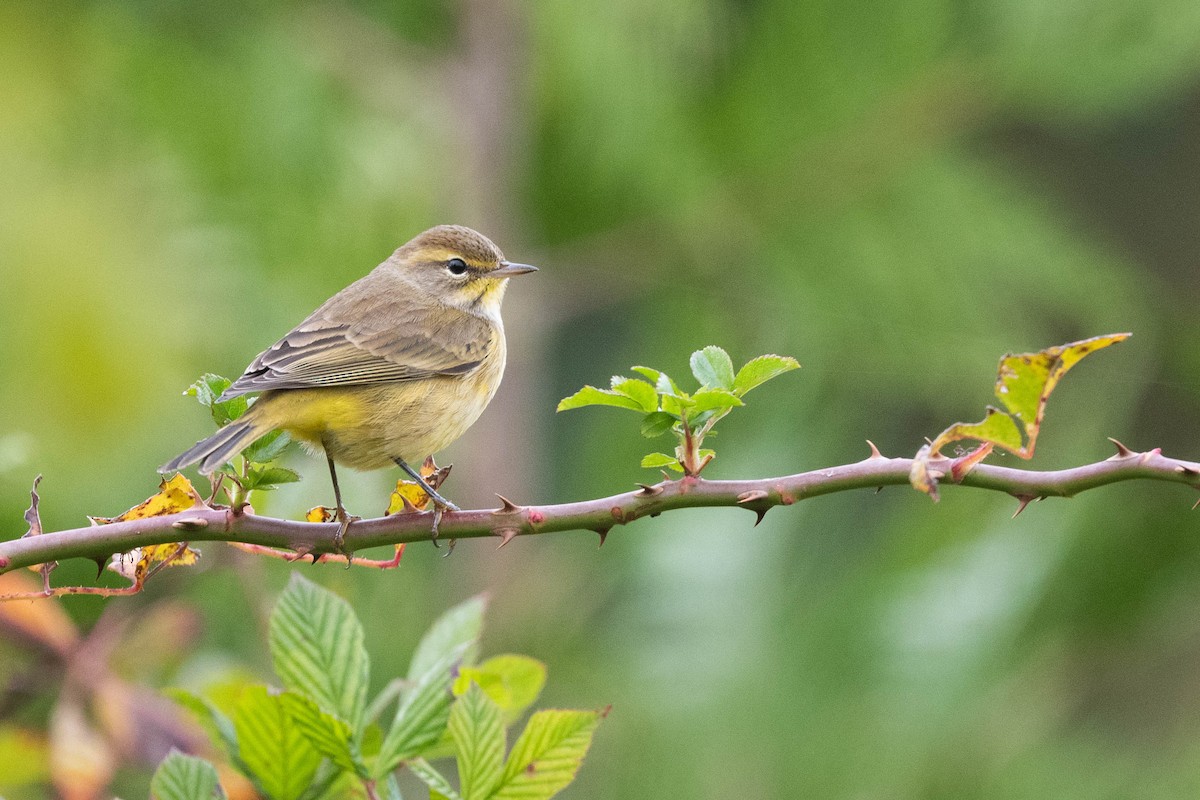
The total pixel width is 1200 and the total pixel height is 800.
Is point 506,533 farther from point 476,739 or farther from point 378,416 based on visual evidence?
point 378,416

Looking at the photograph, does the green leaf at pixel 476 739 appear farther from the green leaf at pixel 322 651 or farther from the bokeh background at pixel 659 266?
the bokeh background at pixel 659 266

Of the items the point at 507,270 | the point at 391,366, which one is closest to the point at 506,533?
the point at 391,366

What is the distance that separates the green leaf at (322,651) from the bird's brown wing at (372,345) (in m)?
1.03

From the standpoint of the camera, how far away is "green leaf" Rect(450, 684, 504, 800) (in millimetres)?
1508

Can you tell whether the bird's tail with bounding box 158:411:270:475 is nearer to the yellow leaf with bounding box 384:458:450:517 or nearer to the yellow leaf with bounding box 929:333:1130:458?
the yellow leaf with bounding box 384:458:450:517

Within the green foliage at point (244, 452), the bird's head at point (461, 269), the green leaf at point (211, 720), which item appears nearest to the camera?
the green foliage at point (244, 452)

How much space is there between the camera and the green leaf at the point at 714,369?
1569 mm

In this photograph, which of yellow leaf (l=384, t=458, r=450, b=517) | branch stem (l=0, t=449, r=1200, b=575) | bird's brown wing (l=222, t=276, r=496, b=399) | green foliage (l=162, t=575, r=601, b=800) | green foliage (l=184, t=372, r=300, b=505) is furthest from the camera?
bird's brown wing (l=222, t=276, r=496, b=399)

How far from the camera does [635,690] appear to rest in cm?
418

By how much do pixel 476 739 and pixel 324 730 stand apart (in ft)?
0.61

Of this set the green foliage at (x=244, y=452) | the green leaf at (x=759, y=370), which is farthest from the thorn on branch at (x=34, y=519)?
the green leaf at (x=759, y=370)

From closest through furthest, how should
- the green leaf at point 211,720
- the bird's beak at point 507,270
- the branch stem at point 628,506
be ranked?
the branch stem at point 628,506 < the green leaf at point 211,720 < the bird's beak at point 507,270

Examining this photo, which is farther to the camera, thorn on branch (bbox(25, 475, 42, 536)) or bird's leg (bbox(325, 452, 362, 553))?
bird's leg (bbox(325, 452, 362, 553))

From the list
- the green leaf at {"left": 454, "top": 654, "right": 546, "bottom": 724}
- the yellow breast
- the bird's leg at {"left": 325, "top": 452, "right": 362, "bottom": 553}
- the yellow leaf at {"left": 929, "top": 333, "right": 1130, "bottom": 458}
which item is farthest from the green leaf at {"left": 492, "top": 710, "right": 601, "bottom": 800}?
the yellow breast
